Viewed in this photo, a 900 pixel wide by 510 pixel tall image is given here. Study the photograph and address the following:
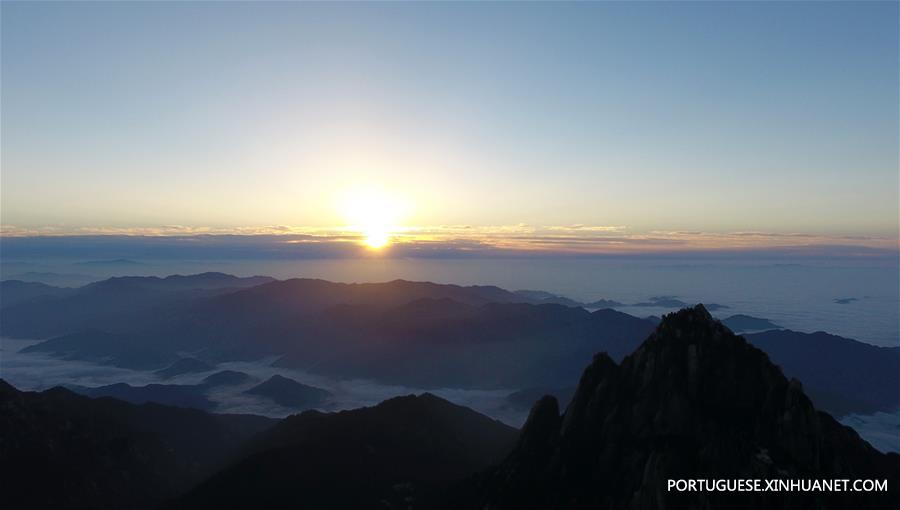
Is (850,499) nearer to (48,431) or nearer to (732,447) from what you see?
(732,447)

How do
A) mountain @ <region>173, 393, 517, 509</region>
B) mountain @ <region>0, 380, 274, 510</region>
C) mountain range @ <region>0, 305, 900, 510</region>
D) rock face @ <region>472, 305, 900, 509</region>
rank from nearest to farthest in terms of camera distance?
rock face @ <region>472, 305, 900, 509</region> < mountain range @ <region>0, 305, 900, 510</region> < mountain @ <region>173, 393, 517, 509</region> < mountain @ <region>0, 380, 274, 510</region>

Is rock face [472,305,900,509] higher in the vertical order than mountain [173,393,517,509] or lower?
higher

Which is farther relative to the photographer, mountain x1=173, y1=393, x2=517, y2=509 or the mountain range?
mountain x1=173, y1=393, x2=517, y2=509

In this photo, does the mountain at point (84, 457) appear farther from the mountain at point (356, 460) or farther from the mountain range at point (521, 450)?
the mountain at point (356, 460)

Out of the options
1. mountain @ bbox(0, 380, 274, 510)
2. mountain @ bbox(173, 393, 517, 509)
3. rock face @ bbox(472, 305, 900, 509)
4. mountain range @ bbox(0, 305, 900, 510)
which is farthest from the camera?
mountain @ bbox(0, 380, 274, 510)

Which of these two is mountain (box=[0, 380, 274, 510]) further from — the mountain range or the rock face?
the rock face

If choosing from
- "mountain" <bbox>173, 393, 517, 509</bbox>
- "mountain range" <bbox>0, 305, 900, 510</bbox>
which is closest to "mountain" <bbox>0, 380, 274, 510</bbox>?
"mountain range" <bbox>0, 305, 900, 510</bbox>
